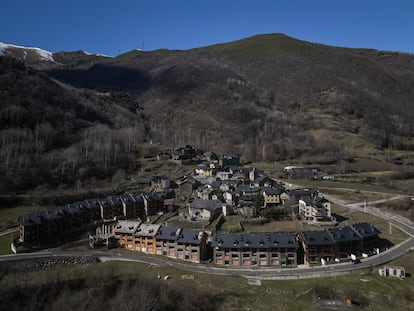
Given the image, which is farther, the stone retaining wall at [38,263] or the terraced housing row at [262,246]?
the terraced housing row at [262,246]

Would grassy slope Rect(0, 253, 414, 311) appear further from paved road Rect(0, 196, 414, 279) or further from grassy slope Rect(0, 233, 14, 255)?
grassy slope Rect(0, 233, 14, 255)

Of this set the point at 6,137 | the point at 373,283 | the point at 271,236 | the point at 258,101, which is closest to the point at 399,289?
the point at 373,283

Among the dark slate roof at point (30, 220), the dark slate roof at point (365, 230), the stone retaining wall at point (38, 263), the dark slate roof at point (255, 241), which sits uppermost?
the dark slate roof at point (30, 220)

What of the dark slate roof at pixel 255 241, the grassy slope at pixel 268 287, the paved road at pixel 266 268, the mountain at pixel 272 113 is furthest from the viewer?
the mountain at pixel 272 113

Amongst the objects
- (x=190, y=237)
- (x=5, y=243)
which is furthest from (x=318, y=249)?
(x=5, y=243)

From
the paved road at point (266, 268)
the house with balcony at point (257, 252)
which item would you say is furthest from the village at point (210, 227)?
the paved road at point (266, 268)

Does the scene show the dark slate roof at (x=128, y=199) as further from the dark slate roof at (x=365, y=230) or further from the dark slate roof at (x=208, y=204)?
the dark slate roof at (x=365, y=230)

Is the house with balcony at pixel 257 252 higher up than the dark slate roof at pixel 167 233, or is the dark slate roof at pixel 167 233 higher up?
the dark slate roof at pixel 167 233
